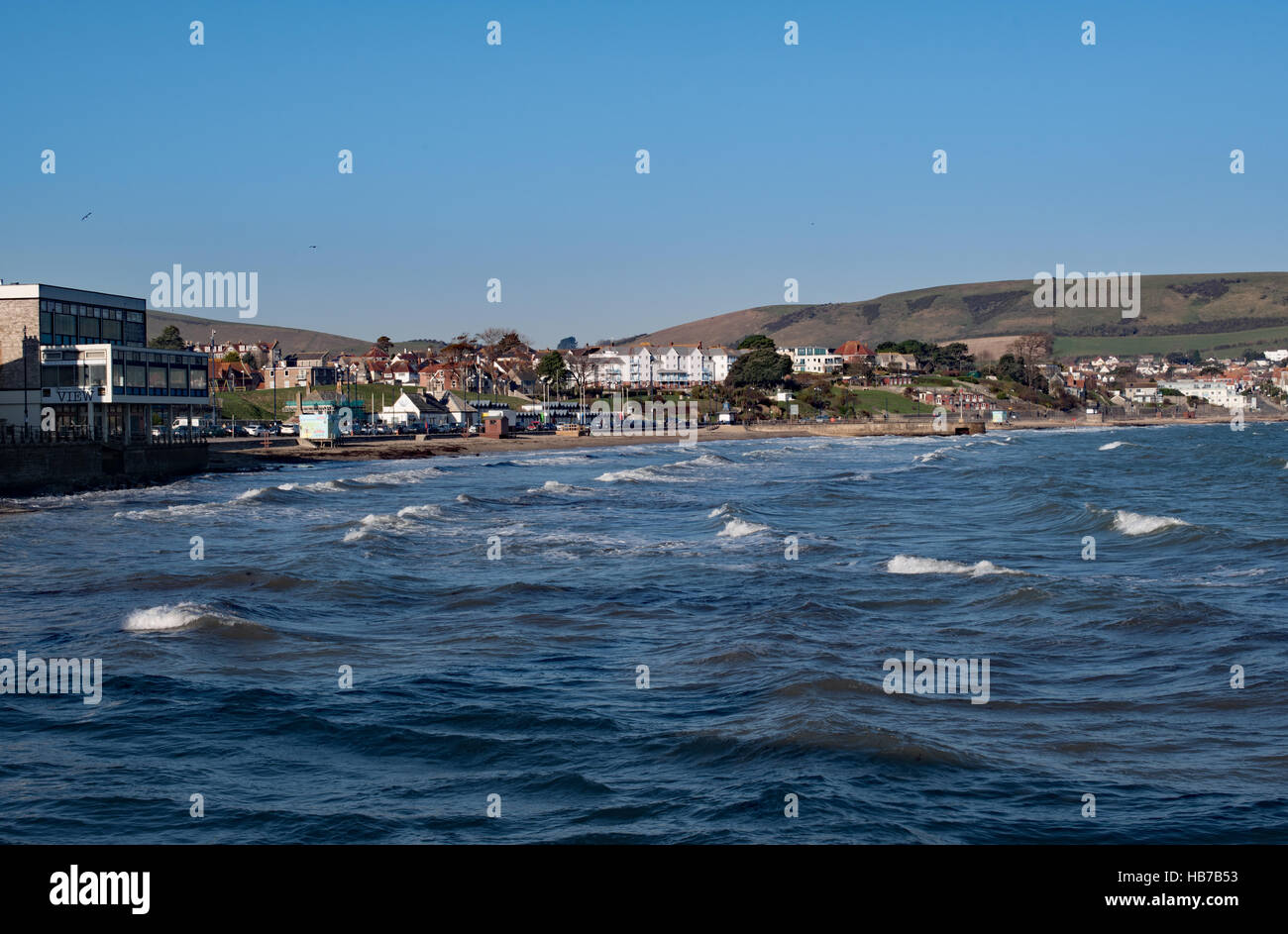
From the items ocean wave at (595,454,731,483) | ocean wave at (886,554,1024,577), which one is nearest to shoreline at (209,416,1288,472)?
ocean wave at (595,454,731,483)

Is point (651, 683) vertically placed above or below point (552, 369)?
below

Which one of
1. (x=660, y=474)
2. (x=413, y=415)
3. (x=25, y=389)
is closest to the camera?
(x=660, y=474)

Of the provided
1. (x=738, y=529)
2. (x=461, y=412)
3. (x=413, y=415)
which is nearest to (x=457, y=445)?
(x=413, y=415)

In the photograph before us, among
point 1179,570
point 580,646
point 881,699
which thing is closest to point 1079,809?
point 881,699

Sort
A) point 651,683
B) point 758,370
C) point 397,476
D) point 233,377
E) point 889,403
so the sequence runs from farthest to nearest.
Result: point 889,403 < point 758,370 < point 233,377 < point 397,476 < point 651,683


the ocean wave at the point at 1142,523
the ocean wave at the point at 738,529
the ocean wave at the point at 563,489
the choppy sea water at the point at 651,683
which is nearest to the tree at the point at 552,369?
the ocean wave at the point at 563,489

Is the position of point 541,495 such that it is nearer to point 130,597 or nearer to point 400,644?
point 130,597

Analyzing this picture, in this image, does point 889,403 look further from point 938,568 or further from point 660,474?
point 938,568
